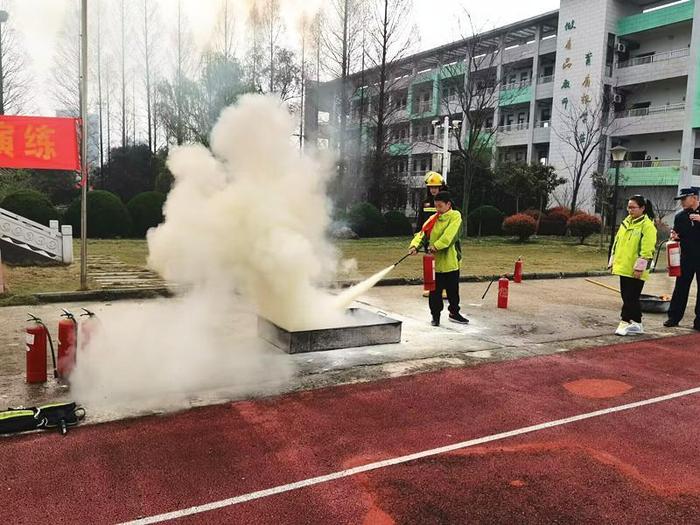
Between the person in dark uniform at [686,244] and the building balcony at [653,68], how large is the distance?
31143 millimetres

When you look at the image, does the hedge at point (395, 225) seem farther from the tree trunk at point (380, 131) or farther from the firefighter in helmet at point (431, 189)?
the firefighter in helmet at point (431, 189)

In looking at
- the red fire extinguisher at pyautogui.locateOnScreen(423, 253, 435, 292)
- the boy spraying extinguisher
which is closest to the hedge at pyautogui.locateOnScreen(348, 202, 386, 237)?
Answer: the boy spraying extinguisher

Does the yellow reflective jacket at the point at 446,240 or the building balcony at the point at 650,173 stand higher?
the building balcony at the point at 650,173

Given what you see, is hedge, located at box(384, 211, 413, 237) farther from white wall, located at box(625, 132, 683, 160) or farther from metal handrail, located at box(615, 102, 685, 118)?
white wall, located at box(625, 132, 683, 160)

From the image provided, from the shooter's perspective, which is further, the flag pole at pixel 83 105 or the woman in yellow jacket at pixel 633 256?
the flag pole at pixel 83 105

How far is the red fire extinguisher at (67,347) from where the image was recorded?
16.8 feet

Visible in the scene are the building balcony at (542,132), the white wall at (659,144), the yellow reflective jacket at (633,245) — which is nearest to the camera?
the yellow reflective jacket at (633,245)

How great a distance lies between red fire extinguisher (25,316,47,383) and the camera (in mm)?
4977

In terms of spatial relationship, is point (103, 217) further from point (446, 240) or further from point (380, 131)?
point (446, 240)

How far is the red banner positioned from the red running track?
7.34 m

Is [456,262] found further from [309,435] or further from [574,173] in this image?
[574,173]

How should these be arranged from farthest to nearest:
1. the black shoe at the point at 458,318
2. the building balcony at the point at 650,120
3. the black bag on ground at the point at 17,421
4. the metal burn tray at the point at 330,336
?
the building balcony at the point at 650,120, the black shoe at the point at 458,318, the metal burn tray at the point at 330,336, the black bag on ground at the point at 17,421

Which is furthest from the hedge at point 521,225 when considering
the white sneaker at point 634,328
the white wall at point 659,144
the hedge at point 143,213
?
the white sneaker at point 634,328

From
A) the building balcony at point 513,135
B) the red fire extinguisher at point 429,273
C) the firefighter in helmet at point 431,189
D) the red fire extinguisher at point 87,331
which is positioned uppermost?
the building balcony at point 513,135
